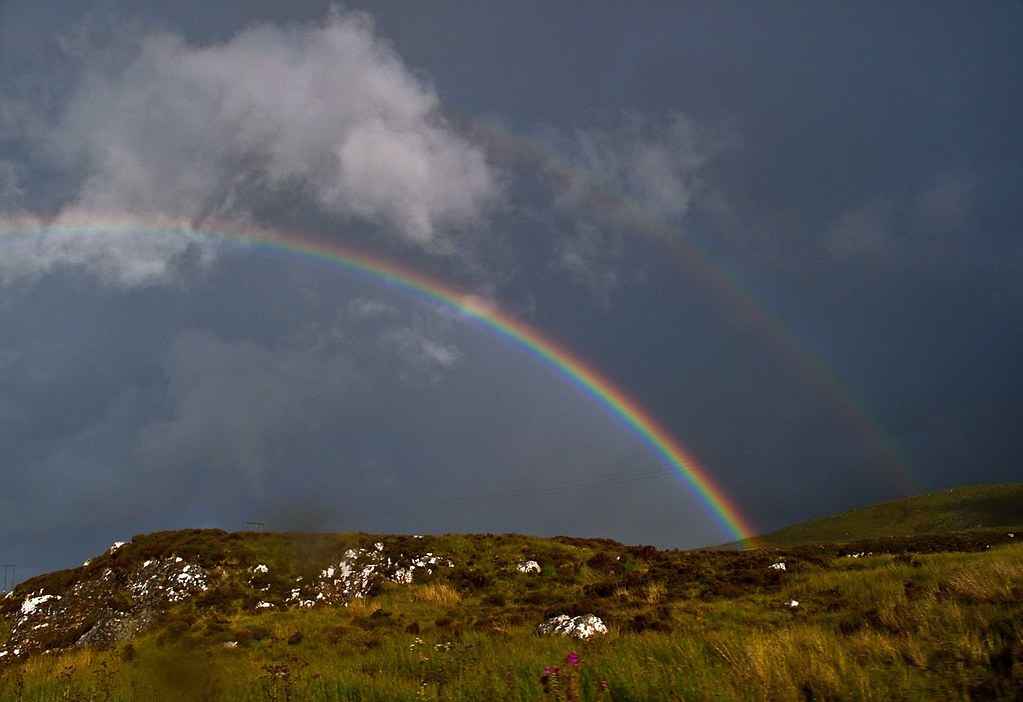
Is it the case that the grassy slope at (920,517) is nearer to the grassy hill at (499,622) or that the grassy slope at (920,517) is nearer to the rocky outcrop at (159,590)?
the grassy hill at (499,622)

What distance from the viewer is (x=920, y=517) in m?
90.6

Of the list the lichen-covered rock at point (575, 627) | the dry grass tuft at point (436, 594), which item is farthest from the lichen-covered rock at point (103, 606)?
the lichen-covered rock at point (575, 627)

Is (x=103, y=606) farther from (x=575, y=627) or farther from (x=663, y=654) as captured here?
(x=663, y=654)

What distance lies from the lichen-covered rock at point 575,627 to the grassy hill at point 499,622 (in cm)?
45

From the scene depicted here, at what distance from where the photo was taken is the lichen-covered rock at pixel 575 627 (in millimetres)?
16820

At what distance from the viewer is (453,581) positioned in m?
31.3

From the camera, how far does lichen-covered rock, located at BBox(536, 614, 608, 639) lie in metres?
16.8

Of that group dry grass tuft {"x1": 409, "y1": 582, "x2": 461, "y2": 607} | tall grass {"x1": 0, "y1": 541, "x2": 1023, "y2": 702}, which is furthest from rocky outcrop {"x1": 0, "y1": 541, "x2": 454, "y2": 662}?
tall grass {"x1": 0, "y1": 541, "x2": 1023, "y2": 702}

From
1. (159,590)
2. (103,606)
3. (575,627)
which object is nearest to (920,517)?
(575,627)

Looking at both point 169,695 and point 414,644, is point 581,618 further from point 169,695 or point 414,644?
point 169,695

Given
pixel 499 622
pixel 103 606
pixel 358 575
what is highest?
pixel 358 575

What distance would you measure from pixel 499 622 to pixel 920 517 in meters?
88.4

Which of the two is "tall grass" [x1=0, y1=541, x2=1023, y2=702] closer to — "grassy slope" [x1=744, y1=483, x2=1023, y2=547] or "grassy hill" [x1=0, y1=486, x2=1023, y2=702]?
"grassy hill" [x1=0, y1=486, x2=1023, y2=702]

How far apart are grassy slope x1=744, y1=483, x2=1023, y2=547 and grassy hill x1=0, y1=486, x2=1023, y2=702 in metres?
49.2
